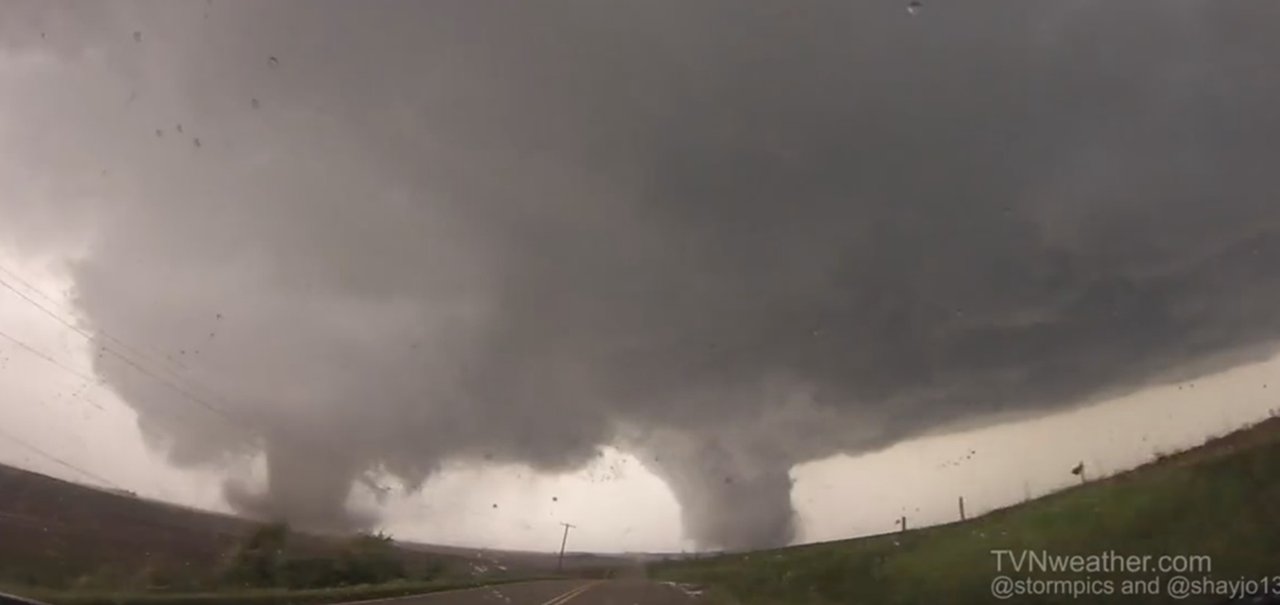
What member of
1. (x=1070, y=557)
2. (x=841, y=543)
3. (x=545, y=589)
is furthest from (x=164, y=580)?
(x=1070, y=557)

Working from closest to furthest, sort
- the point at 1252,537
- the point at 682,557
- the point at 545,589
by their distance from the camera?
the point at 1252,537
the point at 682,557
the point at 545,589

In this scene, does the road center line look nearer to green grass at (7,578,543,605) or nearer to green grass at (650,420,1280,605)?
green grass at (650,420,1280,605)

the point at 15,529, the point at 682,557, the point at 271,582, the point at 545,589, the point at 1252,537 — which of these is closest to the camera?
the point at 1252,537

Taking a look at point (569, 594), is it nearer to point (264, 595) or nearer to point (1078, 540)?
point (264, 595)

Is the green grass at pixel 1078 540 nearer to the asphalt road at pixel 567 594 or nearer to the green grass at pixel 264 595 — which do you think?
the asphalt road at pixel 567 594

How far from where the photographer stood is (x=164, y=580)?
20359 mm

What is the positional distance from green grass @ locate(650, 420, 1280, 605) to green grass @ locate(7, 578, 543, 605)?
9270mm

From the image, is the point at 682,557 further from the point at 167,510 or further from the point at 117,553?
the point at 167,510

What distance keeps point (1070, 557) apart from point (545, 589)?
16.6 metres

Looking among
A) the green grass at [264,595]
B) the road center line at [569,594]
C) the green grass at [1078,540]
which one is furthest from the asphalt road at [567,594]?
the green grass at [1078,540]

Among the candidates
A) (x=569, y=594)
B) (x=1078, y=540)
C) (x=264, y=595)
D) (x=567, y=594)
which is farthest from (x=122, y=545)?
(x=1078, y=540)

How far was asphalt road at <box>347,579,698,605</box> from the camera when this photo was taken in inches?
658

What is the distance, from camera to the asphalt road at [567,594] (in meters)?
16.7

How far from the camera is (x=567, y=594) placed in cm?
2088
